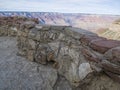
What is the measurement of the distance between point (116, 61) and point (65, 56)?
1247mm

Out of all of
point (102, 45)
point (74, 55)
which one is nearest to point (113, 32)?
point (74, 55)

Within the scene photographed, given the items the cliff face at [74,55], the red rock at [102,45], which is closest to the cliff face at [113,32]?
the cliff face at [74,55]

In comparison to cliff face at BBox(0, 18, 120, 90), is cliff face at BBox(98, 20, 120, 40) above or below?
below

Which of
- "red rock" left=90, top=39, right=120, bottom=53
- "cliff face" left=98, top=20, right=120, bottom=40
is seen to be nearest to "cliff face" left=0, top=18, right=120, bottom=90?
"red rock" left=90, top=39, right=120, bottom=53

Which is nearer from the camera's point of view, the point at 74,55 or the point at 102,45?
the point at 102,45

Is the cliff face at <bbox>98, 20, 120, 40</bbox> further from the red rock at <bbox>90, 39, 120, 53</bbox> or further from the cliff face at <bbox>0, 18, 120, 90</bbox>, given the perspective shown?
the red rock at <bbox>90, 39, 120, 53</bbox>

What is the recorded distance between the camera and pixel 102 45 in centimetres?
321

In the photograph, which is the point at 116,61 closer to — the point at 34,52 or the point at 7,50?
the point at 34,52

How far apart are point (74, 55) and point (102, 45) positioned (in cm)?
65

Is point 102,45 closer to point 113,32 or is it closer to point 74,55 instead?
point 74,55

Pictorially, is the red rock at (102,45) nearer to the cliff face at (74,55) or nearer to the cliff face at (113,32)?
the cliff face at (74,55)

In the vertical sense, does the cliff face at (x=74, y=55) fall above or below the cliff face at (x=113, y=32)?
above

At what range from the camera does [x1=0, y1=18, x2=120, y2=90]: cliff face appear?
3094 millimetres

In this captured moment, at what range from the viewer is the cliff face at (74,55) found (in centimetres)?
309
